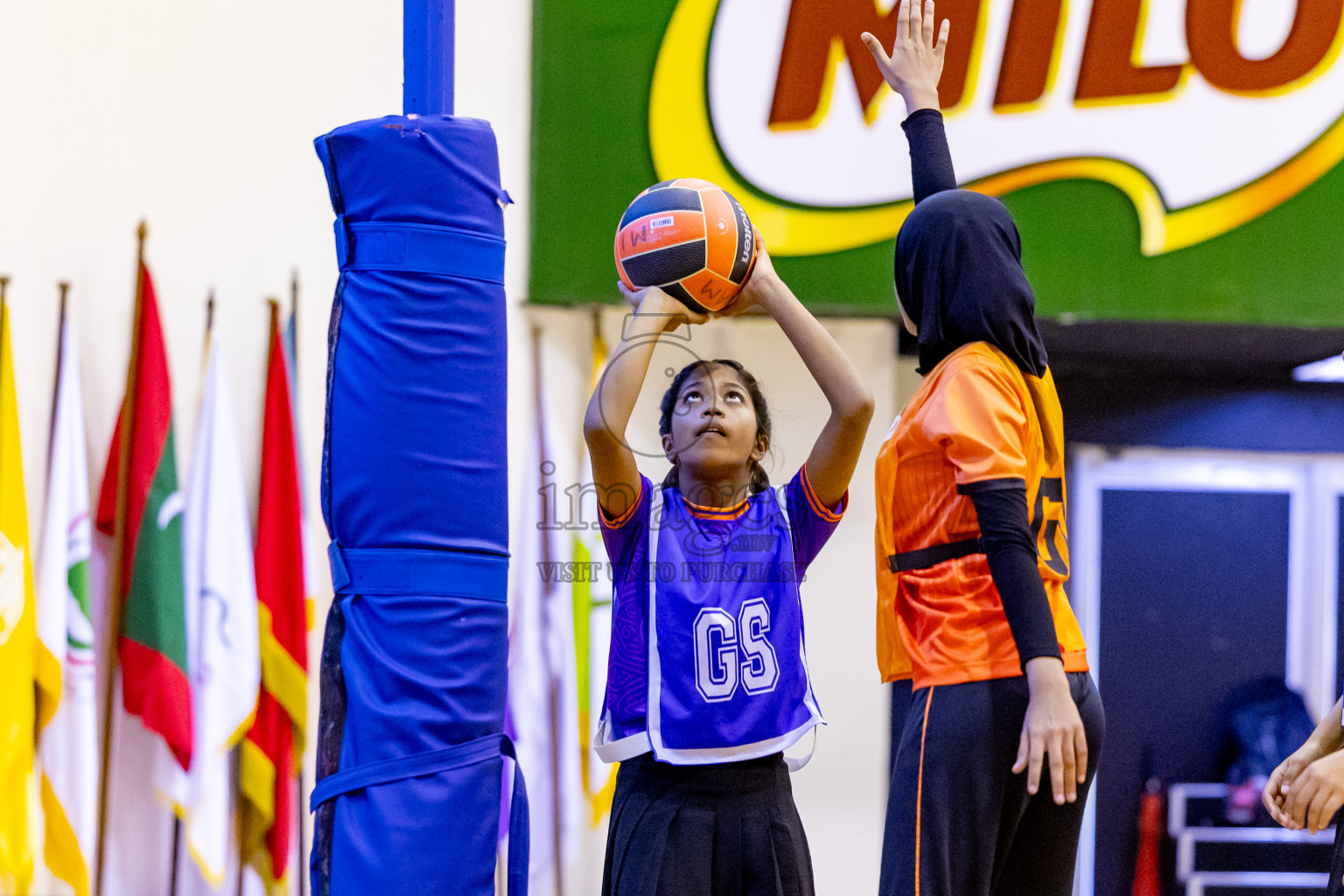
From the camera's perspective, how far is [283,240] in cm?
328

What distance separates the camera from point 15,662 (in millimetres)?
2855

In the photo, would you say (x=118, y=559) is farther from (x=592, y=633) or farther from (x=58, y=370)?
(x=592, y=633)

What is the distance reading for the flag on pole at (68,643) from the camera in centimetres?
289

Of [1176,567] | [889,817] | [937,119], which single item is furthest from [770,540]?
[1176,567]

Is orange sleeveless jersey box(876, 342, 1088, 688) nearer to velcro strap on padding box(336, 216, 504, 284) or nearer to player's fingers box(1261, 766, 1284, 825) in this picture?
player's fingers box(1261, 766, 1284, 825)

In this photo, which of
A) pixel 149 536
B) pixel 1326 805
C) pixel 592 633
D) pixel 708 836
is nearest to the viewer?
pixel 1326 805

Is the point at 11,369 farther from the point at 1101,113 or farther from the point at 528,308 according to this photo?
the point at 1101,113

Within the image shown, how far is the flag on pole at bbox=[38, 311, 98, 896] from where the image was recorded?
2891 mm

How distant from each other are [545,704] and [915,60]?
2.07 m

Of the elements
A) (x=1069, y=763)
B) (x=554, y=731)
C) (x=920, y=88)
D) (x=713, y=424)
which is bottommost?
(x=554, y=731)

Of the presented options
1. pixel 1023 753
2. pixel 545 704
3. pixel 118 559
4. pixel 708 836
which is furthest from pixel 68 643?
pixel 1023 753

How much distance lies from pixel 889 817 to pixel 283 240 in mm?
2600

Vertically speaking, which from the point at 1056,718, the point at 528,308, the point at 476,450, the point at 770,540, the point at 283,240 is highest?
the point at 283,240

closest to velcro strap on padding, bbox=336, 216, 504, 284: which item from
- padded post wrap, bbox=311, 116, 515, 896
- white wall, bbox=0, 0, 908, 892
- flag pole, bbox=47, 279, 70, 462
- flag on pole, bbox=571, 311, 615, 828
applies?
padded post wrap, bbox=311, 116, 515, 896
